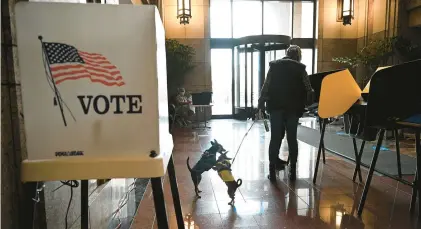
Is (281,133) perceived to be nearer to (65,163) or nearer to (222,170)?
(222,170)

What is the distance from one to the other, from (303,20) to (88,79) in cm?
954

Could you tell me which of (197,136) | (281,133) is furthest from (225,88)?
(281,133)

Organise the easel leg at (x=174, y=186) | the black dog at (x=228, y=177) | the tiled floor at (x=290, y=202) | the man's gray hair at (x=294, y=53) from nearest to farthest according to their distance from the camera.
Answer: the easel leg at (x=174, y=186)
the tiled floor at (x=290, y=202)
the black dog at (x=228, y=177)
the man's gray hair at (x=294, y=53)

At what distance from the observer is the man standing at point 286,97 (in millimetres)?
3094

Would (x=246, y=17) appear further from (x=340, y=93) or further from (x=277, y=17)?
(x=340, y=93)

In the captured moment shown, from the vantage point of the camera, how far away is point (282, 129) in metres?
3.30

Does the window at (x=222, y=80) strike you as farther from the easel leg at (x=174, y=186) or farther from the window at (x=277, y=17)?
the easel leg at (x=174, y=186)

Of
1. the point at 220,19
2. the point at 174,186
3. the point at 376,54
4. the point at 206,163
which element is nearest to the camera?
the point at 174,186

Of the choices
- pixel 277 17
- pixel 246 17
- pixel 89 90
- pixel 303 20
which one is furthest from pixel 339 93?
pixel 303 20

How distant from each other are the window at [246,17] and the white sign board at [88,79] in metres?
8.64

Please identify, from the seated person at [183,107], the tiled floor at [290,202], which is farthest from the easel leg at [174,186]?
the seated person at [183,107]

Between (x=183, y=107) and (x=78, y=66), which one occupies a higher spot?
(x=78, y=66)

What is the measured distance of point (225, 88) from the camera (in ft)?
30.5

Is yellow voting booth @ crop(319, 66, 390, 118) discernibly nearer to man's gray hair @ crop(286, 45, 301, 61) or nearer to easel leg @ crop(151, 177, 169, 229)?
man's gray hair @ crop(286, 45, 301, 61)
